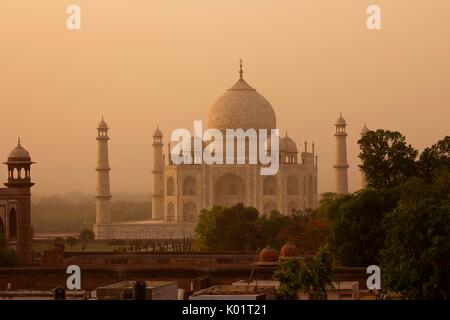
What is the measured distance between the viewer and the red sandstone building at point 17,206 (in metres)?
41.2

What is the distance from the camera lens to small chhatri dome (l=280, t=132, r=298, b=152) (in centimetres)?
7550

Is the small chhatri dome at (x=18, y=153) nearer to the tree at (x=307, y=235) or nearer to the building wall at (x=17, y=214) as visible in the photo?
the building wall at (x=17, y=214)

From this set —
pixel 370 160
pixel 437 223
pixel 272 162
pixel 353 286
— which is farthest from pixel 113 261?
pixel 272 162

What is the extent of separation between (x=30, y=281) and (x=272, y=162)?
A: 4623 centimetres

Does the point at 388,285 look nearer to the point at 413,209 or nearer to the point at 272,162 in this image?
the point at 413,209

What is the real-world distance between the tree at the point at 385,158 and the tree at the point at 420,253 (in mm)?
11928

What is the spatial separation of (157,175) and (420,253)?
57051mm

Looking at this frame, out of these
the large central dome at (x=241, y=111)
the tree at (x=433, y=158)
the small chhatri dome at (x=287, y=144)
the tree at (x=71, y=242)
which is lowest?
the tree at (x=71, y=242)

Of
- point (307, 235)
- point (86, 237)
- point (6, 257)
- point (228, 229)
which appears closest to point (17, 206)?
point (6, 257)

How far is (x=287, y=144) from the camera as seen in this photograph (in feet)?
249

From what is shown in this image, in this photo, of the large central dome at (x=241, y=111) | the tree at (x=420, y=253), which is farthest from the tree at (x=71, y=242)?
the tree at (x=420, y=253)

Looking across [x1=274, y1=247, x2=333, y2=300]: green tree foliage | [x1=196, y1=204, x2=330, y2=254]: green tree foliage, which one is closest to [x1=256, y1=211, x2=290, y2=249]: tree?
[x1=196, y1=204, x2=330, y2=254]: green tree foliage

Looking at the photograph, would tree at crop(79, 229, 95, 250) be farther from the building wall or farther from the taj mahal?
the building wall

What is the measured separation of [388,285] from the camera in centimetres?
A: 2322
